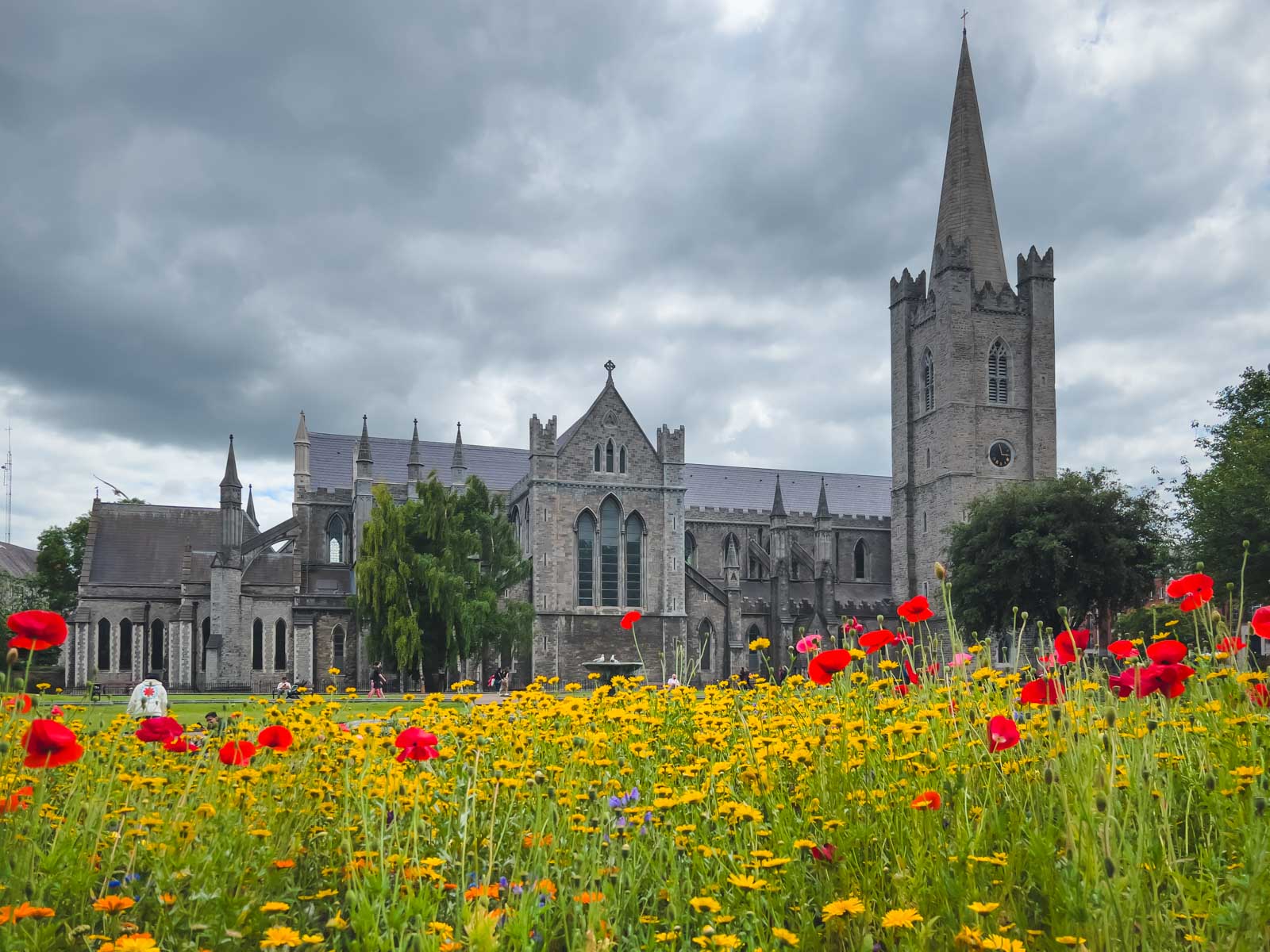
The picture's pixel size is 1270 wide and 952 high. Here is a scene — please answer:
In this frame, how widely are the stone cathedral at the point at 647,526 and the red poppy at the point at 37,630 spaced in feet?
133

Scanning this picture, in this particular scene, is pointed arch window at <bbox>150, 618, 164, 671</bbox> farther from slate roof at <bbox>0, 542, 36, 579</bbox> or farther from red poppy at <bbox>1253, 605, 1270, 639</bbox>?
red poppy at <bbox>1253, 605, 1270, 639</bbox>

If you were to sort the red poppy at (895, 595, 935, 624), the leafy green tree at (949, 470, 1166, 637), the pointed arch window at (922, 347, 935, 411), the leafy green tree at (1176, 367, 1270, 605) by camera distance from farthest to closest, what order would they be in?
the pointed arch window at (922, 347, 935, 411)
the leafy green tree at (949, 470, 1166, 637)
the leafy green tree at (1176, 367, 1270, 605)
the red poppy at (895, 595, 935, 624)

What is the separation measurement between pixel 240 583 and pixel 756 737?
4873 centimetres

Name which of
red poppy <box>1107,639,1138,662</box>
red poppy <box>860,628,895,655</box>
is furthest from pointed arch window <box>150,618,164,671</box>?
red poppy <box>1107,639,1138,662</box>

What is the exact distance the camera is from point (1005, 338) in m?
60.4

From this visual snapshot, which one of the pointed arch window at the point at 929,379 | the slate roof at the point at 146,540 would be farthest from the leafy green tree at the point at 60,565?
the pointed arch window at the point at 929,379

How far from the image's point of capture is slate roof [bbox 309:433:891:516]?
61438mm

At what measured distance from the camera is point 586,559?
49750 mm

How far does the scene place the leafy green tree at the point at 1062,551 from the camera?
137 feet

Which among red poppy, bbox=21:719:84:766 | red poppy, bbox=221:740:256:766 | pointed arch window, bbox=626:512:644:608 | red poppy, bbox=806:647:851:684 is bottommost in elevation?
red poppy, bbox=221:740:256:766

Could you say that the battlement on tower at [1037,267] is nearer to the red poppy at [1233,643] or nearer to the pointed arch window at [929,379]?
the pointed arch window at [929,379]

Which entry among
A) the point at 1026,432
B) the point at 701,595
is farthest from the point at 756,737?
the point at 1026,432

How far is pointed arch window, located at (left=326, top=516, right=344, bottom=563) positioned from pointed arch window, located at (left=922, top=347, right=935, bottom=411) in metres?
34.3

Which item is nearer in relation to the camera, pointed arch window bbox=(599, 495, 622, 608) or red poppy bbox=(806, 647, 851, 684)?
red poppy bbox=(806, 647, 851, 684)
